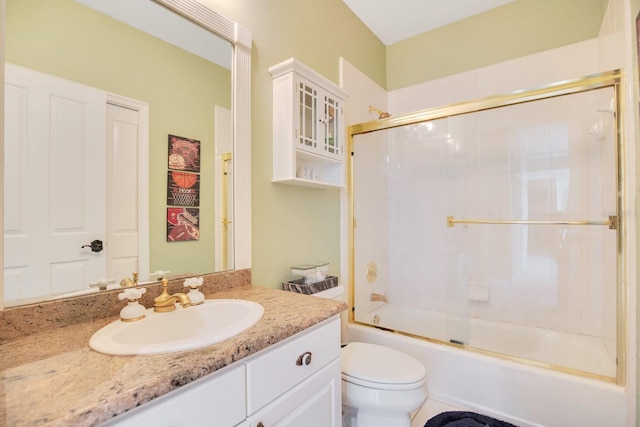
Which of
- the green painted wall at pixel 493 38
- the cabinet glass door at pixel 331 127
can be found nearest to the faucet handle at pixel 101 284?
the cabinet glass door at pixel 331 127

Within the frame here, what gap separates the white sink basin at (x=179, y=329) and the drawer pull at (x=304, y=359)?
0.18 m

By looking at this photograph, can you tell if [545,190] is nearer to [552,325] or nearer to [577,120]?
[577,120]

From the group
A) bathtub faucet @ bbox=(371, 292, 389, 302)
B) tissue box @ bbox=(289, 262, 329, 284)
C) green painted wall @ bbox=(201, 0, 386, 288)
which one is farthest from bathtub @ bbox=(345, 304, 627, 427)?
green painted wall @ bbox=(201, 0, 386, 288)

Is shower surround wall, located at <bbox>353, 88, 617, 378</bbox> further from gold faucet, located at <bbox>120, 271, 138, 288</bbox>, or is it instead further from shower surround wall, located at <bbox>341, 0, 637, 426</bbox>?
gold faucet, located at <bbox>120, 271, 138, 288</bbox>

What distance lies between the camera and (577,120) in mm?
1867

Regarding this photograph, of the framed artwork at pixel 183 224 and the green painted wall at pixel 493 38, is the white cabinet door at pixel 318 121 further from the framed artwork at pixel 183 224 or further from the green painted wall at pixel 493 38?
the green painted wall at pixel 493 38

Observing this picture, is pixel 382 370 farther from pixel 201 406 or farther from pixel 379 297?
pixel 379 297

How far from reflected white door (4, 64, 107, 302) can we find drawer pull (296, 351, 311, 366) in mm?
703

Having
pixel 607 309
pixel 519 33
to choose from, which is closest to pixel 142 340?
pixel 607 309

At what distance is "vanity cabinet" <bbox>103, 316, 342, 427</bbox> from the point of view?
0.60 meters

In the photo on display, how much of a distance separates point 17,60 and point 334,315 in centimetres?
121

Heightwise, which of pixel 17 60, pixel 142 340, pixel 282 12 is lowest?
pixel 142 340

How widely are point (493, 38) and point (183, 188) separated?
2.49 meters

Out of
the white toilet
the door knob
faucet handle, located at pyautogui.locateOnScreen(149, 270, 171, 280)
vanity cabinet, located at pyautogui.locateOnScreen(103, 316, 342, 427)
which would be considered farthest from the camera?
the white toilet
